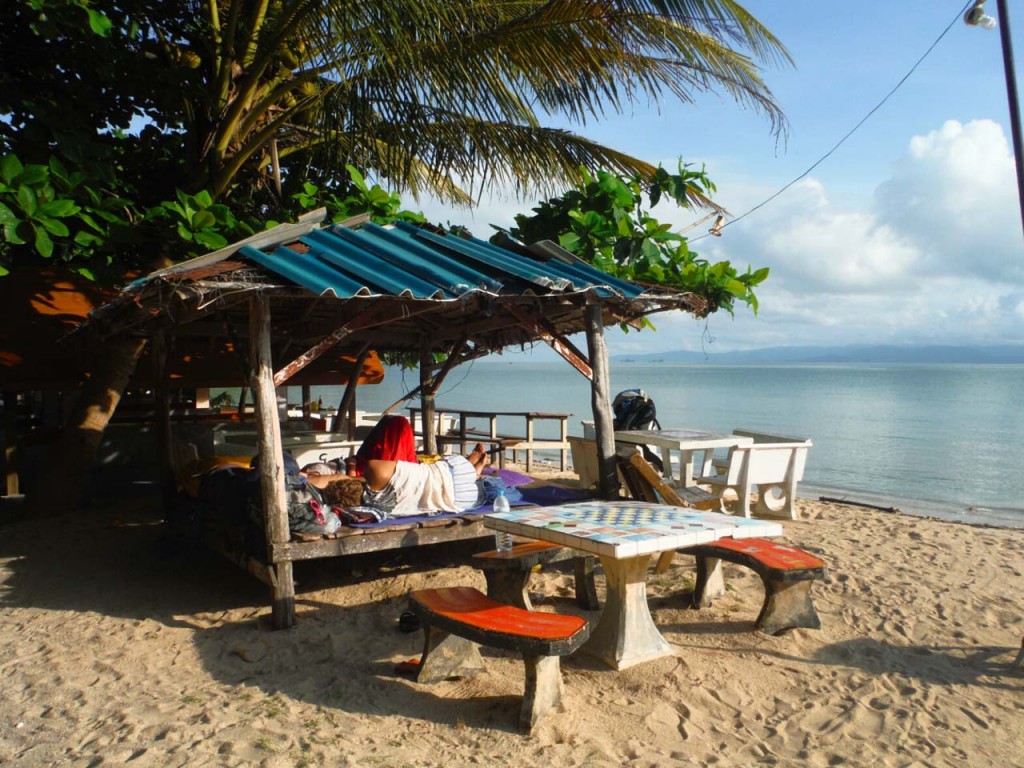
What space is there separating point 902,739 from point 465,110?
5.72 m

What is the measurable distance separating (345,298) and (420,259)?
1.10 m

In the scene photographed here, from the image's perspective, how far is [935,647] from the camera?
466cm

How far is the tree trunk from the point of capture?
26.1 ft

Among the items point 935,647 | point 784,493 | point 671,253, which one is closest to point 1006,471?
point 784,493

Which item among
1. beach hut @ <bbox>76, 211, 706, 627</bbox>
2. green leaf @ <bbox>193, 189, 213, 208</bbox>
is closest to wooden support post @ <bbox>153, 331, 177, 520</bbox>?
beach hut @ <bbox>76, 211, 706, 627</bbox>

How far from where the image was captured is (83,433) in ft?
26.1

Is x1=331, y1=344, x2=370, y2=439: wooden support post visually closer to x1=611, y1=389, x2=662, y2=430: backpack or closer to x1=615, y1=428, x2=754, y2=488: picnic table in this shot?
x1=611, y1=389, x2=662, y2=430: backpack

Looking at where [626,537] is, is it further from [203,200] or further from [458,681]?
[203,200]

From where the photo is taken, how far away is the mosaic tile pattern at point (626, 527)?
3.80 meters

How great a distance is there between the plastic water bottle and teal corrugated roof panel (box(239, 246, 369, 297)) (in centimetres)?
176

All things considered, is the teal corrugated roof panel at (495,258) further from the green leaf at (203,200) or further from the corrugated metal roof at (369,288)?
the green leaf at (203,200)

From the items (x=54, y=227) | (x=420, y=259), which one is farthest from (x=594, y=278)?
(x=54, y=227)

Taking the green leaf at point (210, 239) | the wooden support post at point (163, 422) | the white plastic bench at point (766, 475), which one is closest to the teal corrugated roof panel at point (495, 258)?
the green leaf at point (210, 239)

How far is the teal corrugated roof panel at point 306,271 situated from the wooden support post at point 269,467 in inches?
9.8
